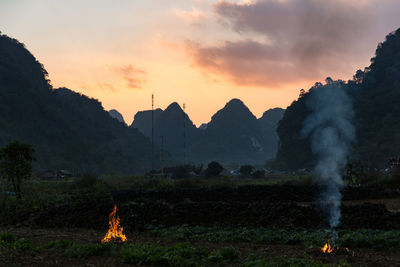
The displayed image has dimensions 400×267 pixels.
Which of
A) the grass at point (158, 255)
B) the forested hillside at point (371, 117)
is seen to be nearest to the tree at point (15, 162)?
the grass at point (158, 255)

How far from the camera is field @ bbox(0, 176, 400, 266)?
8891 millimetres

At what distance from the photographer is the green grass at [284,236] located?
10359 mm

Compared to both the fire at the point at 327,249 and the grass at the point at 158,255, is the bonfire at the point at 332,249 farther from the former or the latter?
the grass at the point at 158,255

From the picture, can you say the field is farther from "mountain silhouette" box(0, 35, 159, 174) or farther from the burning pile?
"mountain silhouette" box(0, 35, 159, 174)

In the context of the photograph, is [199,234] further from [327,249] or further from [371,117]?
[371,117]

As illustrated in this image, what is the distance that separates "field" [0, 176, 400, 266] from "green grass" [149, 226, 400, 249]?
0.09 ft

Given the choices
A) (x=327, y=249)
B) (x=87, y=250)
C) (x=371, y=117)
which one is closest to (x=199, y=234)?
(x=87, y=250)

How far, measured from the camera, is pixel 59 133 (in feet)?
295

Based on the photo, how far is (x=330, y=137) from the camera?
1853 cm

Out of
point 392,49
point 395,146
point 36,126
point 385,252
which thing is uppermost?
point 392,49

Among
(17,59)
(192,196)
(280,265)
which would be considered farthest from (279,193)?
(17,59)

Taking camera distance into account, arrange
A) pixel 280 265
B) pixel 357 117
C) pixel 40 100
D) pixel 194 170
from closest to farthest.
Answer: pixel 280 265 → pixel 194 170 → pixel 357 117 → pixel 40 100

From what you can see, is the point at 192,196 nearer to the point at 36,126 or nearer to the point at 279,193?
the point at 279,193

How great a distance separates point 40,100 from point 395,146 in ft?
265
